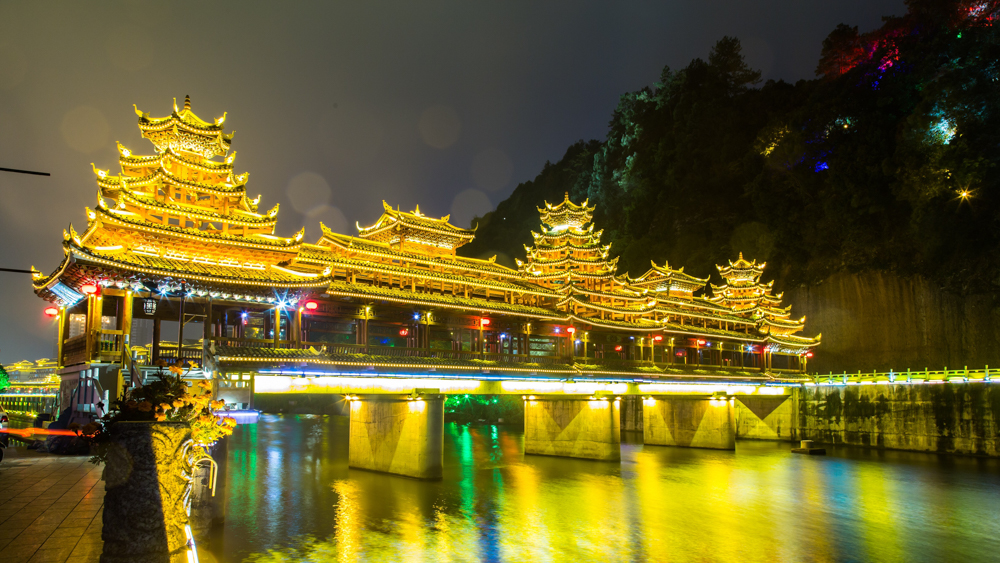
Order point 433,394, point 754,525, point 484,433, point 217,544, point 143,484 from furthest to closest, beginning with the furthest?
1. point 484,433
2. point 433,394
3. point 754,525
4. point 217,544
5. point 143,484

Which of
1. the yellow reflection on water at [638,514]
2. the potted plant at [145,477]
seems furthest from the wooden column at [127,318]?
the potted plant at [145,477]

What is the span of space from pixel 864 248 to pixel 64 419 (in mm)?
56722

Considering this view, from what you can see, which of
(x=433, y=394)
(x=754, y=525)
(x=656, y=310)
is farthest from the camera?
(x=656, y=310)

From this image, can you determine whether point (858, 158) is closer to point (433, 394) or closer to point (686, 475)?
point (686, 475)

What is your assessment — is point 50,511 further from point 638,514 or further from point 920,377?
point 920,377

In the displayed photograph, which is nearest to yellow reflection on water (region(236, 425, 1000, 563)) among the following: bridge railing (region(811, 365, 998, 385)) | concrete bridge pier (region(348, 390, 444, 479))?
concrete bridge pier (region(348, 390, 444, 479))

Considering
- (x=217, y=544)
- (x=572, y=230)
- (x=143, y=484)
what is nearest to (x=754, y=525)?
(x=217, y=544)

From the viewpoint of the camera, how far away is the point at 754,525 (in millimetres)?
22672

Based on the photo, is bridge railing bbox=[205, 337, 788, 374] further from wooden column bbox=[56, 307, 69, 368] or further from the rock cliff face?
the rock cliff face

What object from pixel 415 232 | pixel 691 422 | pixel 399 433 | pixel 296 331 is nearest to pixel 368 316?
pixel 296 331

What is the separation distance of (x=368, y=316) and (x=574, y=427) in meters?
15.0

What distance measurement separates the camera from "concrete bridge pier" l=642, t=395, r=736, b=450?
143ft

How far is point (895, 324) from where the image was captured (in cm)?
5097

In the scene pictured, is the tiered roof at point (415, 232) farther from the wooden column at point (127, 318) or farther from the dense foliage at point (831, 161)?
the dense foliage at point (831, 161)
